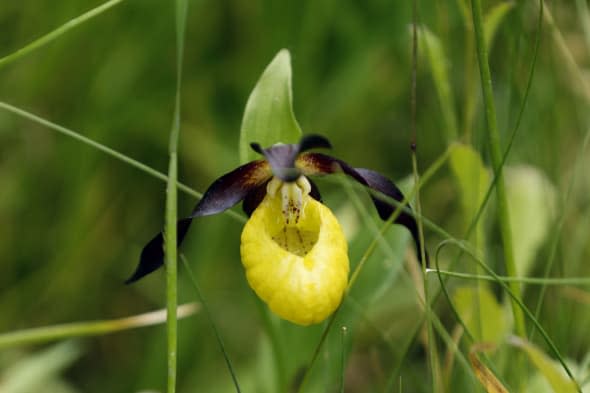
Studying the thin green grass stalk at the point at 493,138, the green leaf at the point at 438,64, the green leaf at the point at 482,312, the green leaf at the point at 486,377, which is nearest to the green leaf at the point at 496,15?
the green leaf at the point at 438,64

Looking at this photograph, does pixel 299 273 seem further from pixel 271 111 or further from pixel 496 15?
pixel 496 15

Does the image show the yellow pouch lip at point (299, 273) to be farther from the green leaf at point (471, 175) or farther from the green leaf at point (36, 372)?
the green leaf at point (36, 372)

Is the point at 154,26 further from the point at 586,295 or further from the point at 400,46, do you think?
the point at 586,295

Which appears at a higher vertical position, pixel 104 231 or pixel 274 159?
pixel 274 159

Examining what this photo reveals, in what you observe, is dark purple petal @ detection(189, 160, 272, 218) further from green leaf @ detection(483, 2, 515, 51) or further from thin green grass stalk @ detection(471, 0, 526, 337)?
green leaf @ detection(483, 2, 515, 51)

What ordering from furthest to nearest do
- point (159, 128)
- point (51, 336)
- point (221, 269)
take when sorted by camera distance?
point (159, 128) < point (221, 269) < point (51, 336)

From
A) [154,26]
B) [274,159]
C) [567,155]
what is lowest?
[567,155]

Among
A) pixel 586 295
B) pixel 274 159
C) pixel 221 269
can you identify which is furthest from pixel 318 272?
pixel 221 269
